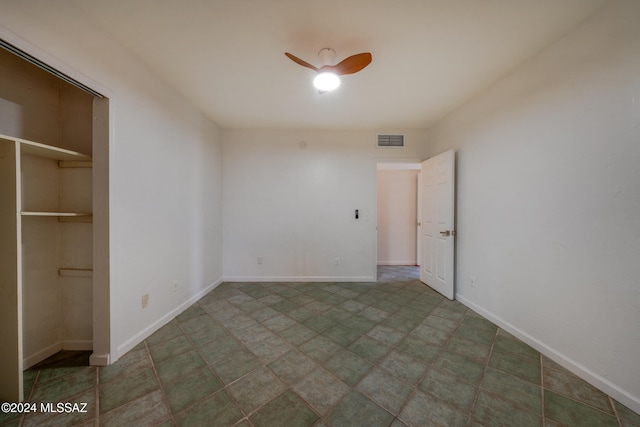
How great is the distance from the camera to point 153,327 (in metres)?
2.09

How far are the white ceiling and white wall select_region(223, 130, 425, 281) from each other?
93cm

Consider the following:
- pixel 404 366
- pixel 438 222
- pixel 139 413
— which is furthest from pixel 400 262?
pixel 139 413

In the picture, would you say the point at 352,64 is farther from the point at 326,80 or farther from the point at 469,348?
the point at 469,348

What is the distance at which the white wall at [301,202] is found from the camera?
11.6ft

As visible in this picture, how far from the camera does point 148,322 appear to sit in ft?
6.72

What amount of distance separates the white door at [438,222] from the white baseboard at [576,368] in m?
0.77

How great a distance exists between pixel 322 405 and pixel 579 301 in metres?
2.06

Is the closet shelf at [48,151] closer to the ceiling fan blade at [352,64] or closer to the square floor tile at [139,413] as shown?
the square floor tile at [139,413]

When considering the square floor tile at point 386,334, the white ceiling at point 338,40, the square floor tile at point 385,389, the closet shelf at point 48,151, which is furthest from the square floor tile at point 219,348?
the white ceiling at point 338,40

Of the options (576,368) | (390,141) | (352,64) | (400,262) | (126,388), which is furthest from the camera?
(400,262)

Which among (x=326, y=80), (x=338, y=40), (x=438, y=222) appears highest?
(x=338, y=40)

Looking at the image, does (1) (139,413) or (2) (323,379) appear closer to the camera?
(1) (139,413)

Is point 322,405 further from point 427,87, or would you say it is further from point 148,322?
point 427,87

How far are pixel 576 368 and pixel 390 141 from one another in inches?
127
